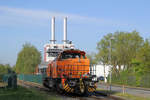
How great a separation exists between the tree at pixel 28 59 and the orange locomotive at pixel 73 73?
224 ft

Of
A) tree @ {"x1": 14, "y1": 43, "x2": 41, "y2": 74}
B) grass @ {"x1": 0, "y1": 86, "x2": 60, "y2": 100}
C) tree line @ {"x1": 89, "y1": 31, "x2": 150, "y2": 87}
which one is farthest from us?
tree @ {"x1": 14, "y1": 43, "x2": 41, "y2": 74}

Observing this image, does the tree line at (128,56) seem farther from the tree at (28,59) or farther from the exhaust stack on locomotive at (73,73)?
the tree at (28,59)

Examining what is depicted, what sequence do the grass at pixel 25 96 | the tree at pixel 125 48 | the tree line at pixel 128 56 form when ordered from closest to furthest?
1. the grass at pixel 25 96
2. the tree line at pixel 128 56
3. the tree at pixel 125 48

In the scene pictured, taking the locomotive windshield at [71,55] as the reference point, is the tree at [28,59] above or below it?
above

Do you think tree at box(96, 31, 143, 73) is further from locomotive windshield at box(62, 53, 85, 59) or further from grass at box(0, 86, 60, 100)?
grass at box(0, 86, 60, 100)

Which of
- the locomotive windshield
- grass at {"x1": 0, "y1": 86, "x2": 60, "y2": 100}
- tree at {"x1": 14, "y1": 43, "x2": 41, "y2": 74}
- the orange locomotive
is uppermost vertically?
tree at {"x1": 14, "y1": 43, "x2": 41, "y2": 74}

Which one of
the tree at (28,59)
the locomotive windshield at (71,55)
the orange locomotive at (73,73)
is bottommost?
the orange locomotive at (73,73)

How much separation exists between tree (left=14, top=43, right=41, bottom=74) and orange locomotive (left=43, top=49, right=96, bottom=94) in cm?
6837

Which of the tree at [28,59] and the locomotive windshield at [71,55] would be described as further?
the tree at [28,59]

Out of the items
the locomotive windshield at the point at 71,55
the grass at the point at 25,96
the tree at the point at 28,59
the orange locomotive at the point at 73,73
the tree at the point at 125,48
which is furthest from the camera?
the tree at the point at 28,59

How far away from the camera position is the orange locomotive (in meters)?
18.7

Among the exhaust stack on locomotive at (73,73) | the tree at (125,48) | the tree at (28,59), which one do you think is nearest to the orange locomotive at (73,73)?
the exhaust stack on locomotive at (73,73)

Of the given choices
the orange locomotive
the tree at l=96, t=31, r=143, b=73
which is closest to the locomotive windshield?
the orange locomotive

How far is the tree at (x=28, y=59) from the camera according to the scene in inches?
3535
